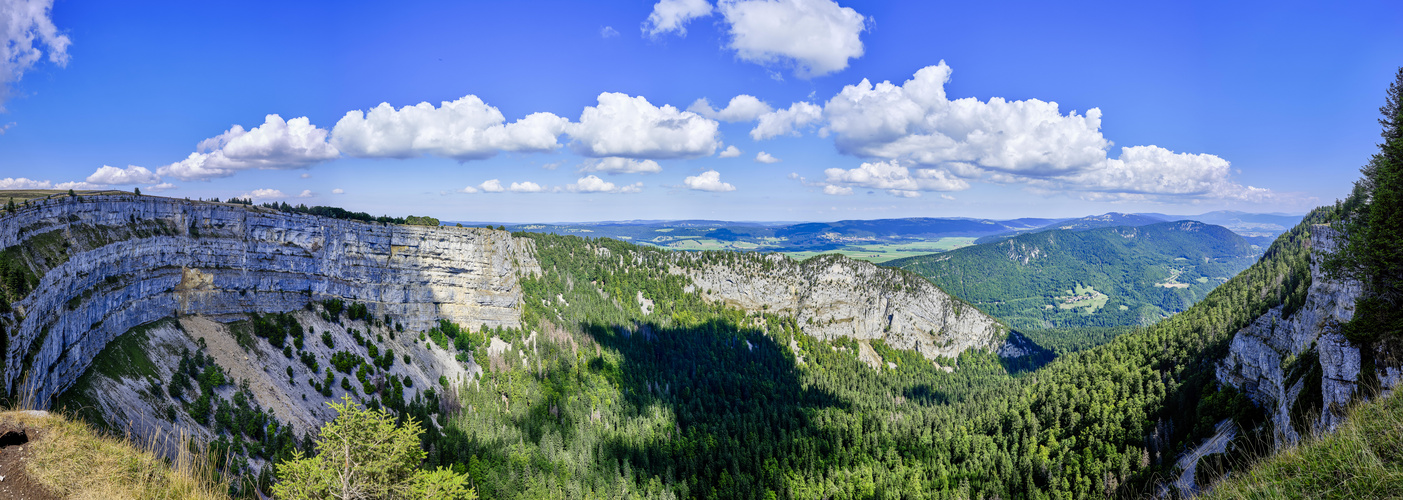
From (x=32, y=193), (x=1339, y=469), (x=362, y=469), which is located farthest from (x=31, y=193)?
(x=1339, y=469)

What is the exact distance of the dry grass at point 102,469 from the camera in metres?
13.0

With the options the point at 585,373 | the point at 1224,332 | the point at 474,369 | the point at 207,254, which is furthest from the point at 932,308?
the point at 207,254

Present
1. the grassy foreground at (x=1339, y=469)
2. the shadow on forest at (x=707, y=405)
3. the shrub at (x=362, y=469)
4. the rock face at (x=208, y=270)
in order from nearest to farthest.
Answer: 1. the grassy foreground at (x=1339, y=469)
2. the shrub at (x=362, y=469)
3. the rock face at (x=208, y=270)
4. the shadow on forest at (x=707, y=405)

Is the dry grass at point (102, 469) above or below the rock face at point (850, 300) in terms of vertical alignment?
above

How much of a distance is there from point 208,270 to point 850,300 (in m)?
163

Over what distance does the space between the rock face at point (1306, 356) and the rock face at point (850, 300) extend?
11062 cm

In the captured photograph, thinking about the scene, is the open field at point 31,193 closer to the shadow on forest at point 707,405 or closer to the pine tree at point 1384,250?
the shadow on forest at point 707,405

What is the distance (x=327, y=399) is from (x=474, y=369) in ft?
96.2

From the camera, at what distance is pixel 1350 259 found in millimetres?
34875

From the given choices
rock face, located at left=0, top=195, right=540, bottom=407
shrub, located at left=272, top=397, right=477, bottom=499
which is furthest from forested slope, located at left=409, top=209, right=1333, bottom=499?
shrub, located at left=272, top=397, right=477, bottom=499

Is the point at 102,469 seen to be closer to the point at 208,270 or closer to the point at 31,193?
the point at 31,193

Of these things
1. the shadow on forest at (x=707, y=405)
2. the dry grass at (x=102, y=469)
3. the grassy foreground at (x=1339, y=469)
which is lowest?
the shadow on forest at (x=707, y=405)

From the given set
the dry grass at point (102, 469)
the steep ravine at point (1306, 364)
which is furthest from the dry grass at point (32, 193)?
the steep ravine at point (1306, 364)

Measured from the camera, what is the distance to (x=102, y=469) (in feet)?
43.6
